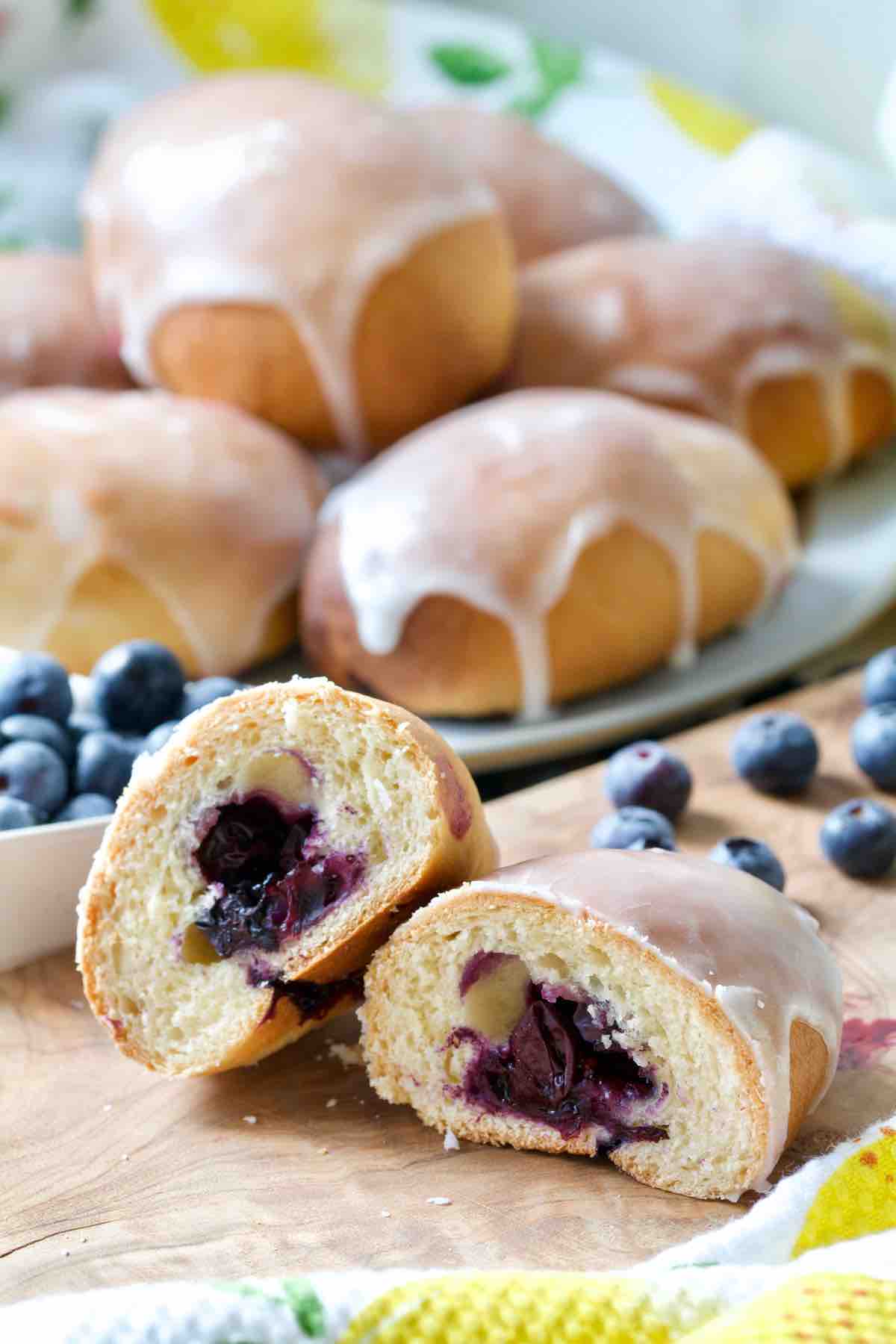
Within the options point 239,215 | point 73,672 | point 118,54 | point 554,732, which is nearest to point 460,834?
point 554,732

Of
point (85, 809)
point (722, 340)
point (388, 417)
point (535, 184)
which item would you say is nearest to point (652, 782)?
point (85, 809)

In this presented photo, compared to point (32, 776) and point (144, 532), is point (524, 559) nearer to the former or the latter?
point (144, 532)

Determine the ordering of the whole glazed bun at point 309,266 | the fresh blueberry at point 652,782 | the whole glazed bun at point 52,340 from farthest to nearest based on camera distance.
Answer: the whole glazed bun at point 52,340
the whole glazed bun at point 309,266
the fresh blueberry at point 652,782

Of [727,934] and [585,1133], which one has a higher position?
[727,934]

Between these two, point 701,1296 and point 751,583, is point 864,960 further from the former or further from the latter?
point 751,583

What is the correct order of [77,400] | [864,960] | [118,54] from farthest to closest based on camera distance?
1. [118,54]
2. [77,400]
3. [864,960]

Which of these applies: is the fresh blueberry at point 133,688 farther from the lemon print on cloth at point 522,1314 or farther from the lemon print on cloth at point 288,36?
the lemon print on cloth at point 288,36

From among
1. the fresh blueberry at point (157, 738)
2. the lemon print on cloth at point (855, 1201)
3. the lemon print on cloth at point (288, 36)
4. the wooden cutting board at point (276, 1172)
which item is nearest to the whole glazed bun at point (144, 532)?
the fresh blueberry at point (157, 738)
